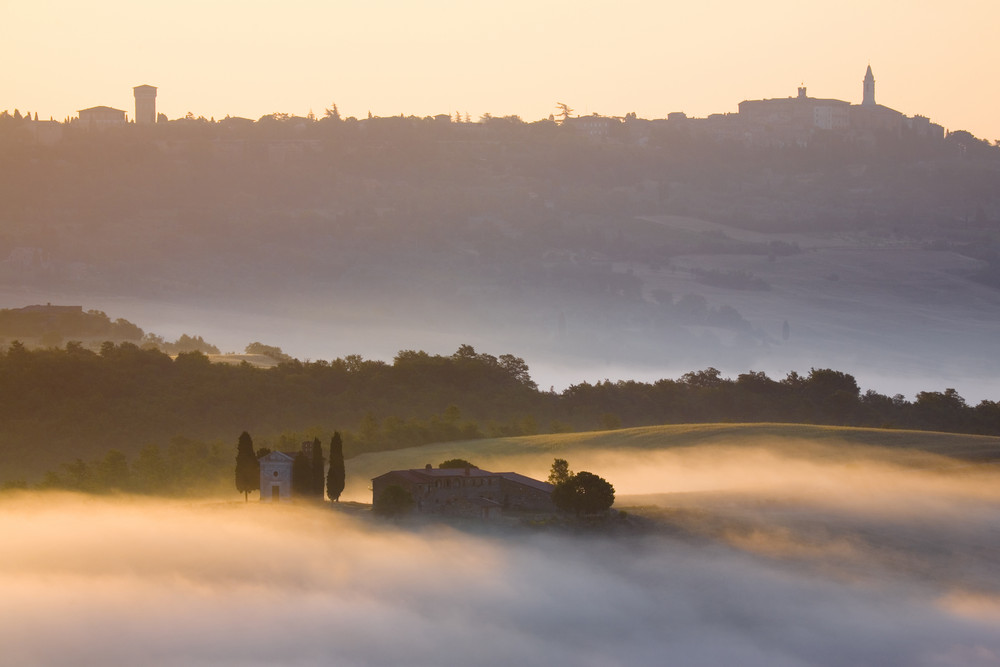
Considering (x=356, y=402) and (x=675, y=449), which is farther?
(x=356, y=402)

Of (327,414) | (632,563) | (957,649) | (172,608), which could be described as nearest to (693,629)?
(632,563)

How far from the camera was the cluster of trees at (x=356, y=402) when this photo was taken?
142 metres

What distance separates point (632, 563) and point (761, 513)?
1120 centimetres

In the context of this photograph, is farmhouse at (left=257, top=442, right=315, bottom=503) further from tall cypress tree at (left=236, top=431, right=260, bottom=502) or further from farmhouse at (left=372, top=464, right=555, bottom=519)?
farmhouse at (left=372, top=464, right=555, bottom=519)

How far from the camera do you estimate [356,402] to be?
516ft

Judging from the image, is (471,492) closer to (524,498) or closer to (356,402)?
(524,498)

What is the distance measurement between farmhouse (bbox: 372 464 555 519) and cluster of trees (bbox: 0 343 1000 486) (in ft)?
126

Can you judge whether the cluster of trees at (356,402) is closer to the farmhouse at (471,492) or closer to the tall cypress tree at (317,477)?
the tall cypress tree at (317,477)

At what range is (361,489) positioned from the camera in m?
103

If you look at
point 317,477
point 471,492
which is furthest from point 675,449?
point 317,477

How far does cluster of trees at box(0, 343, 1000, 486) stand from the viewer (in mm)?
142125

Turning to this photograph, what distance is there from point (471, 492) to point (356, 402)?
67.5 meters

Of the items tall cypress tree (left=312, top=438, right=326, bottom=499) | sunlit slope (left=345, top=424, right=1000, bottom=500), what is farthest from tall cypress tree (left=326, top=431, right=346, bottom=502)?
sunlit slope (left=345, top=424, right=1000, bottom=500)

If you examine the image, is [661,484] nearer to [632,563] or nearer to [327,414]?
[632,563]
